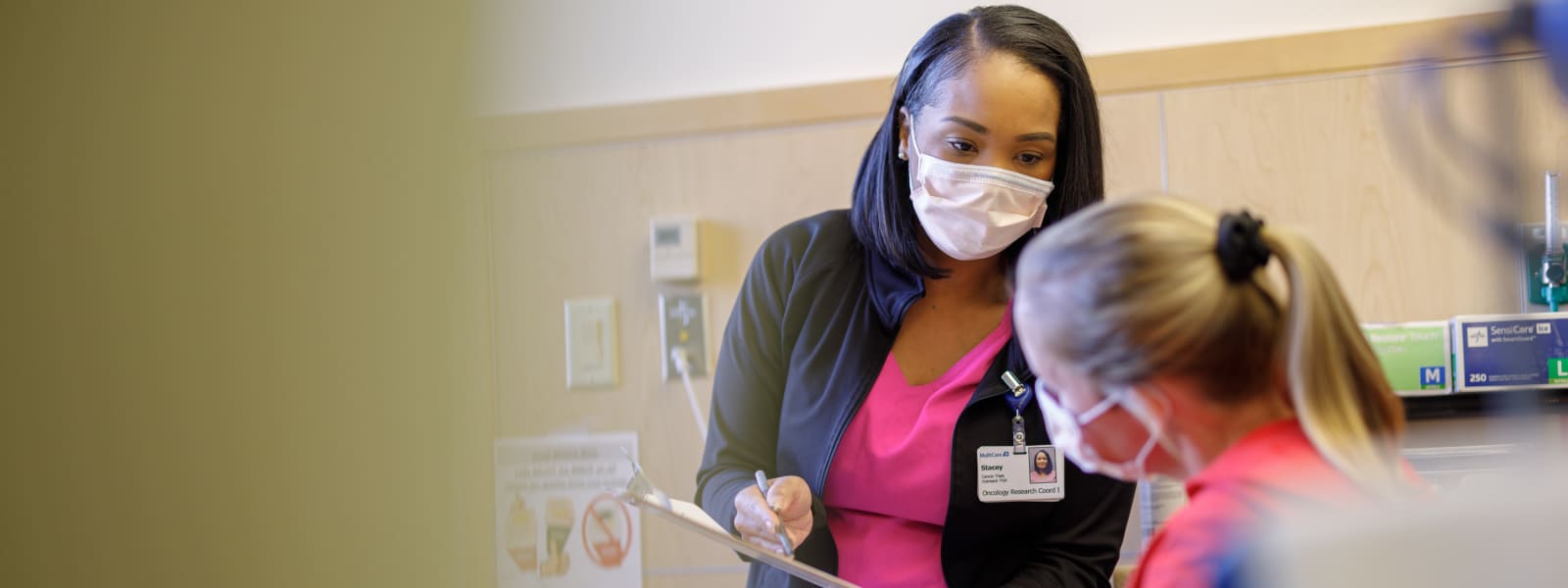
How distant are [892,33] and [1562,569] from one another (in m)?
1.71

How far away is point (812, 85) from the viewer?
79.8 inches

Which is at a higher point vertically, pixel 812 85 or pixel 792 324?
pixel 812 85

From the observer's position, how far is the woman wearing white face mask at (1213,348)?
30.0 inches

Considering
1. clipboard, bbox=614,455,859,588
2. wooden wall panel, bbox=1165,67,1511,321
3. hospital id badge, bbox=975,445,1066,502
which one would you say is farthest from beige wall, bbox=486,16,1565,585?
clipboard, bbox=614,455,859,588

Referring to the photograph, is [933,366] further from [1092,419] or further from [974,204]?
[1092,419]

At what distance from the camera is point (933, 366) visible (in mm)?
1328

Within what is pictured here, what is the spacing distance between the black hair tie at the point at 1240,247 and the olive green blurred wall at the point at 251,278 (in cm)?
54

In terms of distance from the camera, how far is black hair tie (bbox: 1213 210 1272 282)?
0.76m

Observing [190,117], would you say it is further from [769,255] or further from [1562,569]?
[1562,569]

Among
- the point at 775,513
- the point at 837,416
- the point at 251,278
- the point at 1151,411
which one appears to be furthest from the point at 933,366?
the point at 251,278

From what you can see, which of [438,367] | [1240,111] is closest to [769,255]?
[438,367]

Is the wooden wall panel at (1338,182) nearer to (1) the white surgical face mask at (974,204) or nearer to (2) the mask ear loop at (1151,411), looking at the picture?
(1) the white surgical face mask at (974,204)

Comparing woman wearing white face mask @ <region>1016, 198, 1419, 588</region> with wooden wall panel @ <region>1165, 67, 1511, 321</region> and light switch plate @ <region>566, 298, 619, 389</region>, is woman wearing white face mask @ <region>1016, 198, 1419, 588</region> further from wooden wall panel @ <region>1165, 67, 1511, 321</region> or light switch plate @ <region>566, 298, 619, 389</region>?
light switch plate @ <region>566, 298, 619, 389</region>

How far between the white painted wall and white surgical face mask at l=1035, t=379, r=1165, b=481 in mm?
1206
